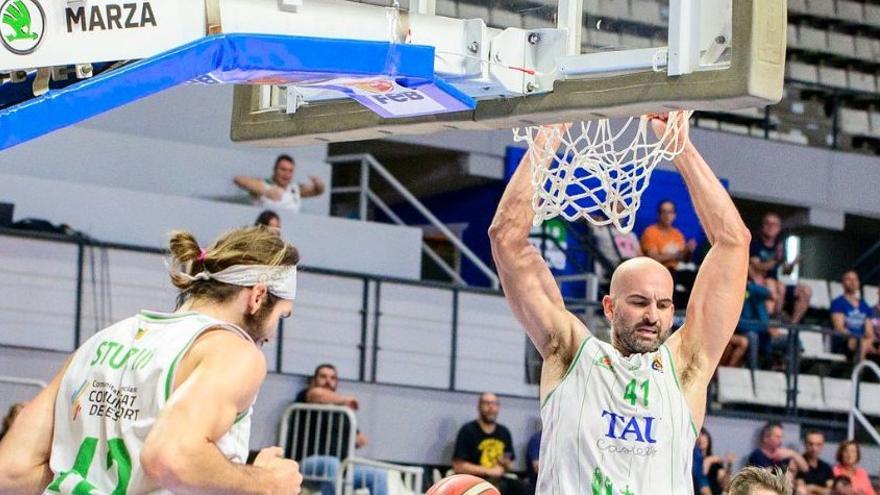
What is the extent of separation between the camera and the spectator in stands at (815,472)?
11898 mm

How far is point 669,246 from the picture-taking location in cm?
1330

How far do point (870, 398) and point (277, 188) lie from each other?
5.94m

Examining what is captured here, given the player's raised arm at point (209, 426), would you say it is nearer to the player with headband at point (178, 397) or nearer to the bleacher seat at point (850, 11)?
the player with headband at point (178, 397)

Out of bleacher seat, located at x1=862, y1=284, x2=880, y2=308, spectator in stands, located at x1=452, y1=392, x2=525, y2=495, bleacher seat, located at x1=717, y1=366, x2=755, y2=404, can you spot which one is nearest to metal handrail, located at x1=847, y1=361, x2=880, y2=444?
bleacher seat, located at x1=717, y1=366, x2=755, y2=404

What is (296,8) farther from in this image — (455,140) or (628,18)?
(455,140)

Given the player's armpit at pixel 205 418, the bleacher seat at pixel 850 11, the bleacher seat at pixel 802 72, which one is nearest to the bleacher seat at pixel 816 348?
the bleacher seat at pixel 802 72

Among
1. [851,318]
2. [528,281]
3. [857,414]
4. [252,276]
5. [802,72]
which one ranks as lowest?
[857,414]

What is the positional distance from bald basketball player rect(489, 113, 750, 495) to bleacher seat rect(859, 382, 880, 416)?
28.9 feet

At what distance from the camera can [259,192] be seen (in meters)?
11.7

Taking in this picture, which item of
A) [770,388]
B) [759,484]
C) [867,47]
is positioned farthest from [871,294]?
[759,484]

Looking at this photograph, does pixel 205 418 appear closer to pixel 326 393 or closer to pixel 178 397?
pixel 178 397

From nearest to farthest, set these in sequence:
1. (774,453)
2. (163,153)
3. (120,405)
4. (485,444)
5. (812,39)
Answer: (120,405) < (485,444) < (163,153) < (774,453) < (812,39)

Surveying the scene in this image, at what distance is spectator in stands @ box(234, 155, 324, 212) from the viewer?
38.3 ft

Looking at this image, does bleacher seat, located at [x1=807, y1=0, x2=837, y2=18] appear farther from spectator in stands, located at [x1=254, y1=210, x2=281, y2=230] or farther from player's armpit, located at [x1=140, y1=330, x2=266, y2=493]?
player's armpit, located at [x1=140, y1=330, x2=266, y2=493]
